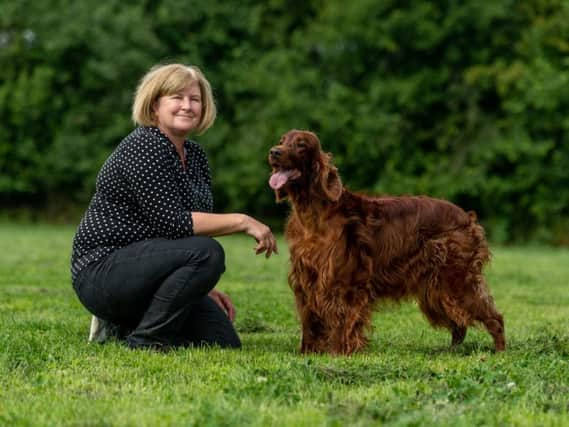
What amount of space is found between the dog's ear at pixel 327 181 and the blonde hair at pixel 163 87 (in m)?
0.82

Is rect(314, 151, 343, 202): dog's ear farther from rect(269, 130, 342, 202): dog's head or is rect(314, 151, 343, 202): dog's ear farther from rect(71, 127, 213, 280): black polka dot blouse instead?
rect(71, 127, 213, 280): black polka dot blouse

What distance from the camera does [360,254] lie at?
5.34 metres

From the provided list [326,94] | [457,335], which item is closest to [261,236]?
[457,335]

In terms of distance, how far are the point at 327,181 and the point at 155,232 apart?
1.03 metres

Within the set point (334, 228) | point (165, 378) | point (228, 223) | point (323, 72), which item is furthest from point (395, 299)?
point (323, 72)

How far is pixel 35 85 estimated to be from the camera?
86.0ft

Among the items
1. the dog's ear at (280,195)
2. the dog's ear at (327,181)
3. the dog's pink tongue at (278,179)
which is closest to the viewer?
the dog's pink tongue at (278,179)

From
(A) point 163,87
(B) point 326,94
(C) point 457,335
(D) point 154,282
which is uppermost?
(B) point 326,94

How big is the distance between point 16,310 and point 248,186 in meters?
16.3

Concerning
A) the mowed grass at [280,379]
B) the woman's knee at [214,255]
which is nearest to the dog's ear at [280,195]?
the woman's knee at [214,255]

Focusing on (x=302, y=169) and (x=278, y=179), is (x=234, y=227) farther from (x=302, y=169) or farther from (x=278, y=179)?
(x=302, y=169)

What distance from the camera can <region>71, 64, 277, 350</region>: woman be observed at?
5160mm

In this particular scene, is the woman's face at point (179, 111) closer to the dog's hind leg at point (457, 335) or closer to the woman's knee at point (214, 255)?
the woman's knee at point (214, 255)

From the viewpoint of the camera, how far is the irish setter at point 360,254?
17.3ft
